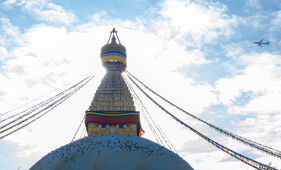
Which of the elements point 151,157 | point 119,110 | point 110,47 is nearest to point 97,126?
point 119,110

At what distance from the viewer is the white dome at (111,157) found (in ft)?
12.6

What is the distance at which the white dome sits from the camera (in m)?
3.85

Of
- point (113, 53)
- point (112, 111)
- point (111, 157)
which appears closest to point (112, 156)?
point (111, 157)

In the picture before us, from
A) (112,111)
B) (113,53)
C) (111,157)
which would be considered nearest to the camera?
A: (111,157)

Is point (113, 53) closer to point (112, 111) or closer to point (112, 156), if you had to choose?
point (112, 111)

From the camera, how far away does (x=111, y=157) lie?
13.0ft

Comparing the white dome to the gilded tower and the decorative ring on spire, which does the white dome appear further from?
the decorative ring on spire

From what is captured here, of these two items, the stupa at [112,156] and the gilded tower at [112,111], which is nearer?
the stupa at [112,156]

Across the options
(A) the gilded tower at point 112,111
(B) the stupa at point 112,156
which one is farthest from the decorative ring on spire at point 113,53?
(B) the stupa at point 112,156

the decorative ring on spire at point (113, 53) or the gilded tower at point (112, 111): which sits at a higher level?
the decorative ring on spire at point (113, 53)

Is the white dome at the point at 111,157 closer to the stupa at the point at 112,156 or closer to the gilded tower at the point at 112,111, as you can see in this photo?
the stupa at the point at 112,156

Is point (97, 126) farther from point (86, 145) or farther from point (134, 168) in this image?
point (134, 168)

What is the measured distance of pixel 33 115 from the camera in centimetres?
1111

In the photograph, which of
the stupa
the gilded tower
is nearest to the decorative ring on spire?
the gilded tower
